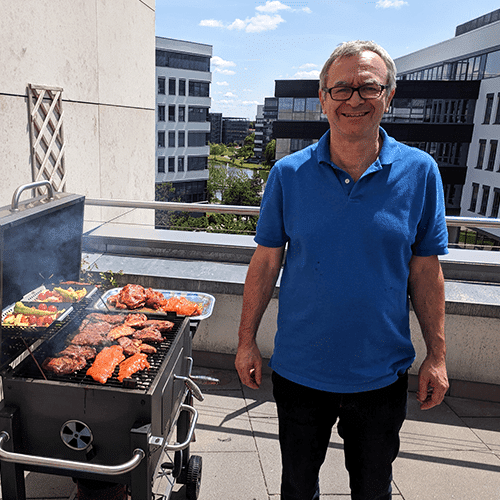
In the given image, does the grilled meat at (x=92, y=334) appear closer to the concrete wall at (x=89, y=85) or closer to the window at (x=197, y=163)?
the concrete wall at (x=89, y=85)

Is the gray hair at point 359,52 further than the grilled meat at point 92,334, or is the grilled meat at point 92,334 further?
the grilled meat at point 92,334

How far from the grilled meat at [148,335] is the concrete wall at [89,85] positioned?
4035 millimetres

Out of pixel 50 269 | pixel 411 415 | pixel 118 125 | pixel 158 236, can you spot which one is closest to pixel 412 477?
pixel 411 415

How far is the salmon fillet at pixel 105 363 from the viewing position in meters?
2.02

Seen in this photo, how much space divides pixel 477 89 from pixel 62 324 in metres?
41.5

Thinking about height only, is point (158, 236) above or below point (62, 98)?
below

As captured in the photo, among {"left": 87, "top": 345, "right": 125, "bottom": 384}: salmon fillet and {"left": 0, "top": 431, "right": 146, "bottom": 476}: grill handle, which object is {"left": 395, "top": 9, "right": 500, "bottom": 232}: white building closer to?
{"left": 87, "top": 345, "right": 125, "bottom": 384}: salmon fillet

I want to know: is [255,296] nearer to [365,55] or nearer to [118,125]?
[365,55]

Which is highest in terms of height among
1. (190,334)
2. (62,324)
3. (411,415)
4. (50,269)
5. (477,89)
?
(477,89)

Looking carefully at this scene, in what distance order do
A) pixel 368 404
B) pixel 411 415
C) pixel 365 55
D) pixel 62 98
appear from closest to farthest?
pixel 365 55 < pixel 368 404 < pixel 411 415 < pixel 62 98

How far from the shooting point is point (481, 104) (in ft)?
119

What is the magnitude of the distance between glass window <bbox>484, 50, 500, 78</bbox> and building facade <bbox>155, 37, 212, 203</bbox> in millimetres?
37830

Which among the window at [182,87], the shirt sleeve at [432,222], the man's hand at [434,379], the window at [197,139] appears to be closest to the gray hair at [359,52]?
the shirt sleeve at [432,222]

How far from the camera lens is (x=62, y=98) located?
21.7 feet
